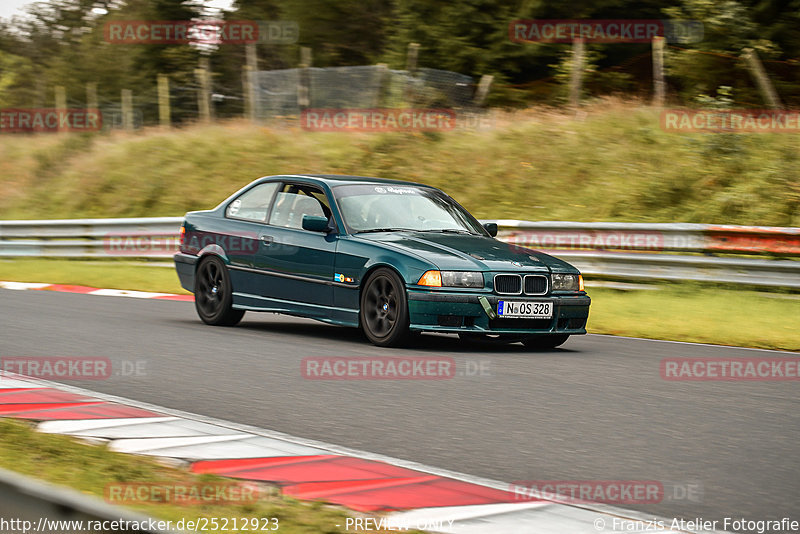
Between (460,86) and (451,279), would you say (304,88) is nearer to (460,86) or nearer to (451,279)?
(460,86)

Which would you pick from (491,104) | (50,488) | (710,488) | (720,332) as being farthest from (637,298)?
(491,104)

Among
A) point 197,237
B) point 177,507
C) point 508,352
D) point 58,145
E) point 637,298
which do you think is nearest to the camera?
point 177,507

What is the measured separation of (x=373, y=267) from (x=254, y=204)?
2198 mm

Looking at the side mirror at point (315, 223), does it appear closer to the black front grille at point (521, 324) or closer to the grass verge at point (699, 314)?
the black front grille at point (521, 324)

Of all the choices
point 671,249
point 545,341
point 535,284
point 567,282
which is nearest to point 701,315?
point 671,249

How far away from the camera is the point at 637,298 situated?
1362 centimetres

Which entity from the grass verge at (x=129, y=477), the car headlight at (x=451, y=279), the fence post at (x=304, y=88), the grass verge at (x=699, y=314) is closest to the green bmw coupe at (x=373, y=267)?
the car headlight at (x=451, y=279)

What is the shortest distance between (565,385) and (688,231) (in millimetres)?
7185

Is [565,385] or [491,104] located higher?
[491,104]

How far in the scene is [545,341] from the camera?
31.6ft

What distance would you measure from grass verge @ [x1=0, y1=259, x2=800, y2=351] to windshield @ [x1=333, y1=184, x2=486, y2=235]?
6.79ft

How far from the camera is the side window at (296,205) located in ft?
33.6

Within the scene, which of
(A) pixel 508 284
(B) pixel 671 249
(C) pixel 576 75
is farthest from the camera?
(C) pixel 576 75

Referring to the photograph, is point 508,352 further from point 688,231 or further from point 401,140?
point 401,140
